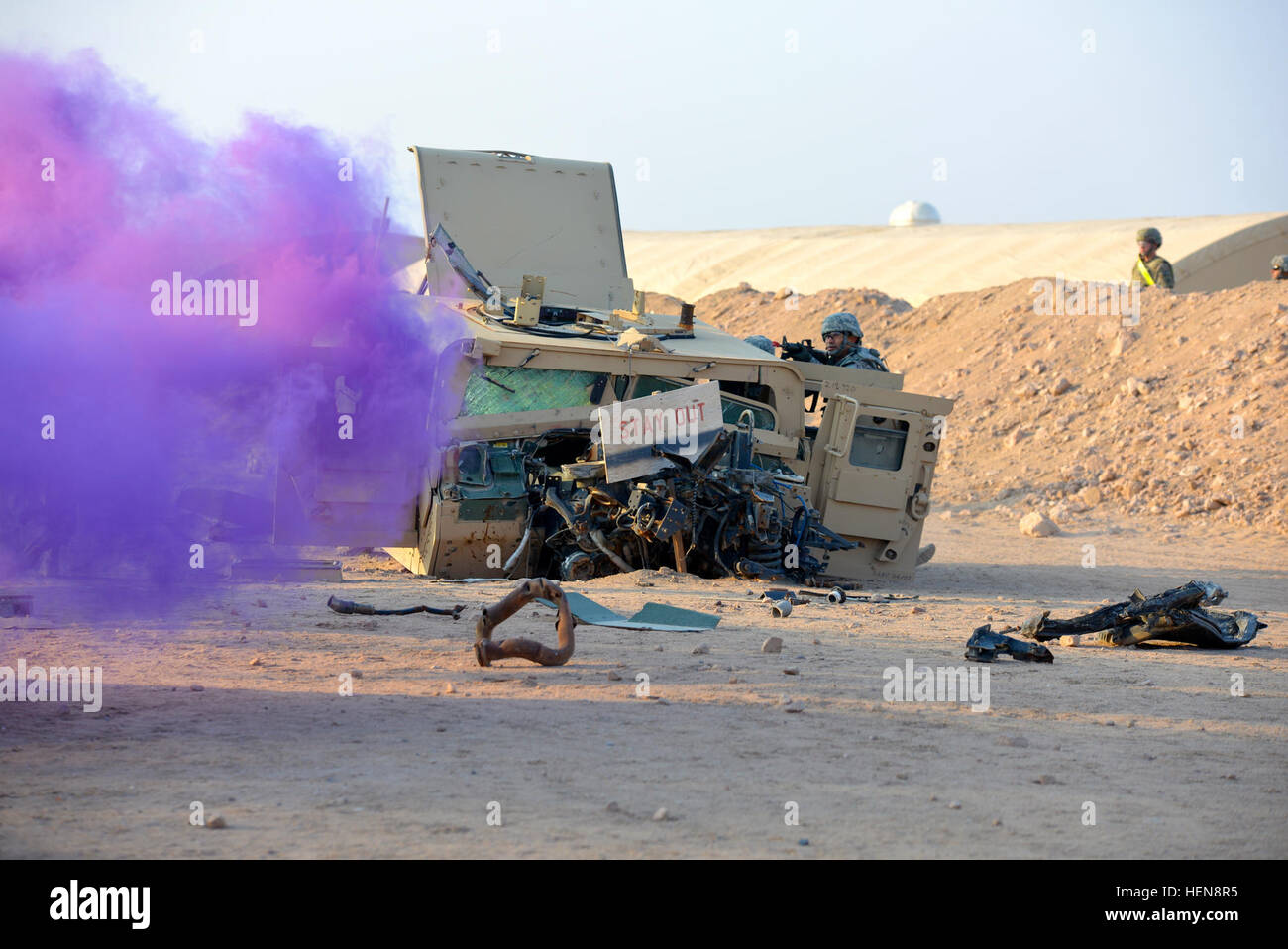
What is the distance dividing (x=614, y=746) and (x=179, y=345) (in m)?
3.82

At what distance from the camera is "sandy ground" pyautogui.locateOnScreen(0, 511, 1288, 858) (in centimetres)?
396

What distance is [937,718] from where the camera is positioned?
18.6 ft

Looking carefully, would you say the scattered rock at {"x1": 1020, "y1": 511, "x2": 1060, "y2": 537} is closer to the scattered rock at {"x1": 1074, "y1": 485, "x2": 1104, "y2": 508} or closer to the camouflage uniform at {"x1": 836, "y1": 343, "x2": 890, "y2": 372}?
the scattered rock at {"x1": 1074, "y1": 485, "x2": 1104, "y2": 508}

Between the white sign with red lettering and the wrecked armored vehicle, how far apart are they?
0.01 metres

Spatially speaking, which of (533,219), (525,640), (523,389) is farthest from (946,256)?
(525,640)

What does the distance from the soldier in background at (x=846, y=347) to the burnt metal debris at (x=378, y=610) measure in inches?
217

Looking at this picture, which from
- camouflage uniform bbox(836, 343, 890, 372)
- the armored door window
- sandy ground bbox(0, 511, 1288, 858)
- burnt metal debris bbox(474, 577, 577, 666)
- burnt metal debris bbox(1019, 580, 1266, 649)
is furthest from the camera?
camouflage uniform bbox(836, 343, 890, 372)

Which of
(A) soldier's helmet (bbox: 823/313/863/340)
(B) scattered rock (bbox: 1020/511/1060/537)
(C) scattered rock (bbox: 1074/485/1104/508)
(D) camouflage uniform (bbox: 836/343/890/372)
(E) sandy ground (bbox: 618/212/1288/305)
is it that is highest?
(E) sandy ground (bbox: 618/212/1288/305)

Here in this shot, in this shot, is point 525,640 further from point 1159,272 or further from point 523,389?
point 1159,272

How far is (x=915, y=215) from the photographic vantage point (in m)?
51.9

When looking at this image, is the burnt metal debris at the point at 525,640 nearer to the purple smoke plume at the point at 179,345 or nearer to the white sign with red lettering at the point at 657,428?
the purple smoke plume at the point at 179,345

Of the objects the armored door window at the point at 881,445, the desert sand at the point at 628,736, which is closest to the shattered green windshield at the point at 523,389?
the desert sand at the point at 628,736

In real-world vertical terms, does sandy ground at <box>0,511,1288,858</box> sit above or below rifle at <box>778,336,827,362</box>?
below

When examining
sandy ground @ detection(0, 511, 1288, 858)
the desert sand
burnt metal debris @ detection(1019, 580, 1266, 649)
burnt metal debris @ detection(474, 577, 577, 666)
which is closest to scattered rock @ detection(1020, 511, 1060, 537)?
the desert sand
